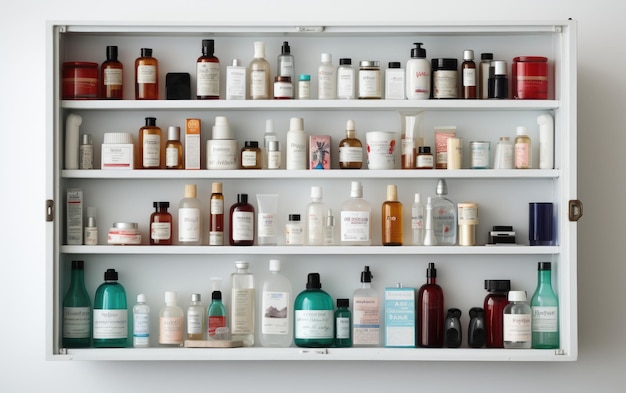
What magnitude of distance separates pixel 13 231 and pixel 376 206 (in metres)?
1.06

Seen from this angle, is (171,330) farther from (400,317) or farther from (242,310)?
(400,317)

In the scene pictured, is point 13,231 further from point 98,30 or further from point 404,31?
point 404,31

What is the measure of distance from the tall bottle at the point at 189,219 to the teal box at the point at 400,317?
56cm

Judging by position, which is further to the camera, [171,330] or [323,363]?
[323,363]

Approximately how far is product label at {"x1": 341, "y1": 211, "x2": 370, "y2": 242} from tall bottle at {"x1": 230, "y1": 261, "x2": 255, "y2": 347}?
11.5 inches

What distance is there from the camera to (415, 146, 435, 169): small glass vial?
2439mm

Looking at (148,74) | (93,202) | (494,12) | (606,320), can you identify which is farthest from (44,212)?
(606,320)

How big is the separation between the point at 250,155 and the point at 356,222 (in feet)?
1.14

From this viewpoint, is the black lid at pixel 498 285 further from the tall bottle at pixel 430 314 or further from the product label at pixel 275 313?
the product label at pixel 275 313

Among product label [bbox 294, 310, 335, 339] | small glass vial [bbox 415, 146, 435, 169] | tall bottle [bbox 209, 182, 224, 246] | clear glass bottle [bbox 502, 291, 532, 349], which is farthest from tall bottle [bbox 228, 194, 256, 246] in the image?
clear glass bottle [bbox 502, 291, 532, 349]

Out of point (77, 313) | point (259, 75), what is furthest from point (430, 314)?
point (77, 313)

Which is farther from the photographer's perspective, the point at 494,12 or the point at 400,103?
the point at 494,12

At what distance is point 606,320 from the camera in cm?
256

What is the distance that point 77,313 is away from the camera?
2441 mm
